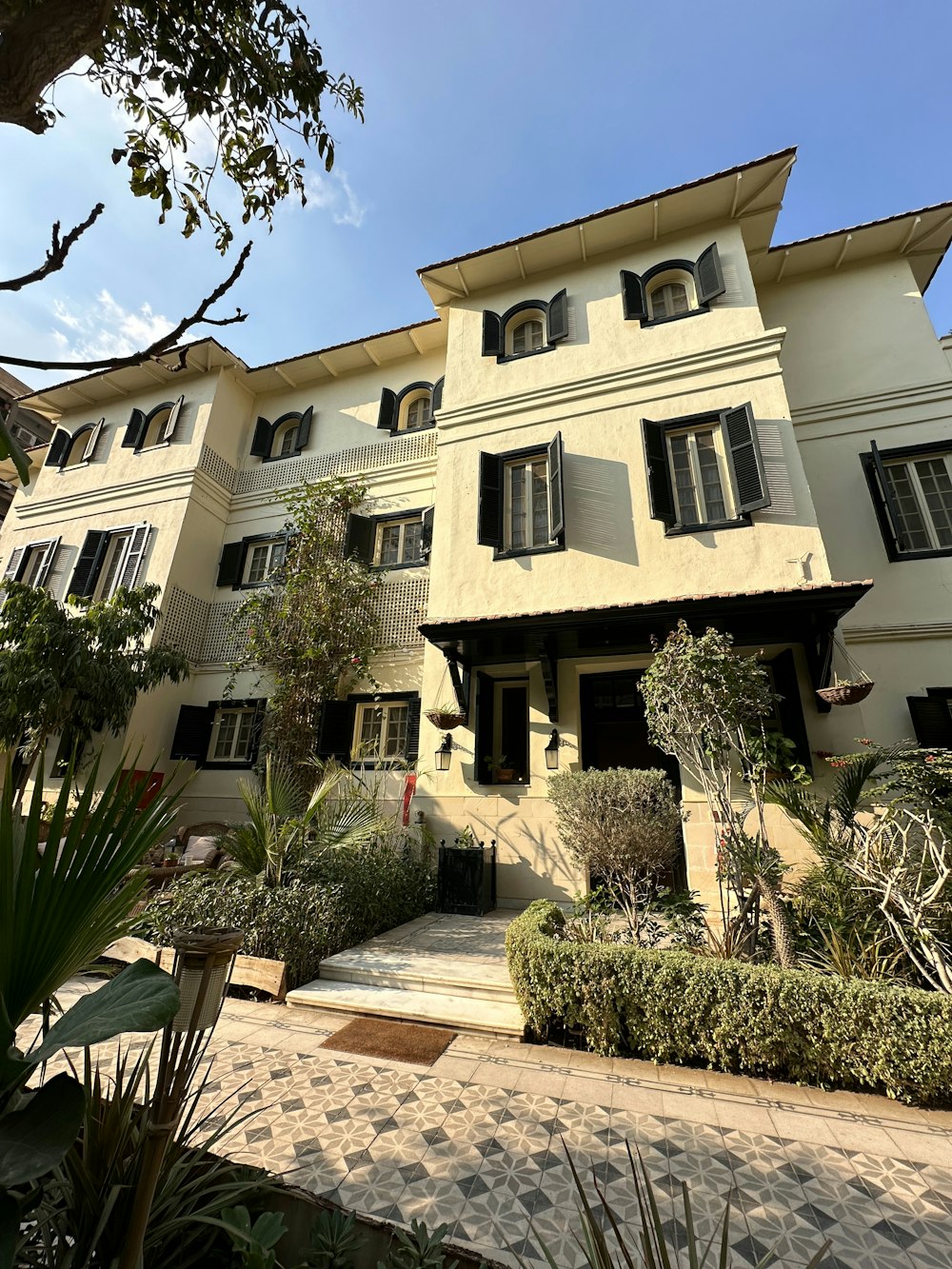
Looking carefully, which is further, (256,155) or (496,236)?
(496,236)

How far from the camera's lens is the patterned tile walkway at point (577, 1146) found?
7.51 ft

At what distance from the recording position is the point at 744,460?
809cm

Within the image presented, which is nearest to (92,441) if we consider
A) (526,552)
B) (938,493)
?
(526,552)

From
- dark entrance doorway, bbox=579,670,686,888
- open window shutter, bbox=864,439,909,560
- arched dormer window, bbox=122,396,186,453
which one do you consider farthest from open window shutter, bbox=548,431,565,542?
arched dormer window, bbox=122,396,186,453

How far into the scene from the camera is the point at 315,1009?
4664 mm

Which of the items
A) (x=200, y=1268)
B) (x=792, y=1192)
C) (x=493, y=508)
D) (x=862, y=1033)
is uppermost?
(x=493, y=508)

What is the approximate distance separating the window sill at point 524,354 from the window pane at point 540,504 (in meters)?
2.23

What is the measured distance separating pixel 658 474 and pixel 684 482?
529mm

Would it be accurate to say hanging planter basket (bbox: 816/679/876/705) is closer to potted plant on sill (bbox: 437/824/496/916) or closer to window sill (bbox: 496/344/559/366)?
potted plant on sill (bbox: 437/824/496/916)

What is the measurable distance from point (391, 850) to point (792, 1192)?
5697mm

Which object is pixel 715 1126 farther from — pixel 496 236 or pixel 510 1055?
pixel 496 236

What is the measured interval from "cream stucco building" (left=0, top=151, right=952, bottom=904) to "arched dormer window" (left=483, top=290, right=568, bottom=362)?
0.05 m

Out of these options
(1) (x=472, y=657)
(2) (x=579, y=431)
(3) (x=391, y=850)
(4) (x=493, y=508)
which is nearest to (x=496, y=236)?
(2) (x=579, y=431)

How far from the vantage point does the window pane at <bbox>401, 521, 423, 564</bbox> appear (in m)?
11.3
